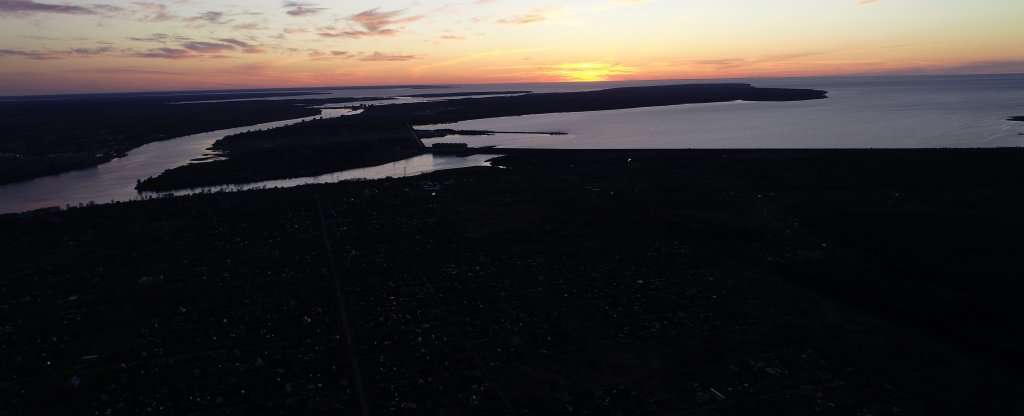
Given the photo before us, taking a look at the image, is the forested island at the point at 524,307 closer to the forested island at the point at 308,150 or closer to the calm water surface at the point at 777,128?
the forested island at the point at 308,150

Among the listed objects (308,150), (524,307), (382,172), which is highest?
(308,150)

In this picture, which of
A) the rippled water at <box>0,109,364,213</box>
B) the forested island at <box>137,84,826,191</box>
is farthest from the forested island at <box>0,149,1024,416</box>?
the forested island at <box>137,84,826,191</box>

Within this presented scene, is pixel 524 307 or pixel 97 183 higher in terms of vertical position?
pixel 97 183

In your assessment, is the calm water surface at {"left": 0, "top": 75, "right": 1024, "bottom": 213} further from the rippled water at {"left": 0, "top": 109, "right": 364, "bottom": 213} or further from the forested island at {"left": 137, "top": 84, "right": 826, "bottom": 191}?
the forested island at {"left": 137, "top": 84, "right": 826, "bottom": 191}

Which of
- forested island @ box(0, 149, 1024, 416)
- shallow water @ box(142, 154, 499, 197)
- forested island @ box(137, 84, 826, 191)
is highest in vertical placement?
forested island @ box(137, 84, 826, 191)

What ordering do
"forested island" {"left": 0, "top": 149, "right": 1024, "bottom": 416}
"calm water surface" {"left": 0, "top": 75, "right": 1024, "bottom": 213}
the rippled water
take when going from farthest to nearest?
"calm water surface" {"left": 0, "top": 75, "right": 1024, "bottom": 213}, the rippled water, "forested island" {"left": 0, "top": 149, "right": 1024, "bottom": 416}

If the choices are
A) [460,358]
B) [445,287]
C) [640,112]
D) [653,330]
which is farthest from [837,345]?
[640,112]

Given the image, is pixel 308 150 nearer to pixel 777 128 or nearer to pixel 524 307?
pixel 524 307

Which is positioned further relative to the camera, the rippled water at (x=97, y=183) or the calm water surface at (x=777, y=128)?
the calm water surface at (x=777, y=128)

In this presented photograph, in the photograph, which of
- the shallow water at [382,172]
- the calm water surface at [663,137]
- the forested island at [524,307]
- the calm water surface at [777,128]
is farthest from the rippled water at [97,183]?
the calm water surface at [777,128]

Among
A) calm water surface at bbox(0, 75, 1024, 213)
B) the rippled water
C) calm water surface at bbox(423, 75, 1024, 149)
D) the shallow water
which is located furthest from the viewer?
calm water surface at bbox(423, 75, 1024, 149)

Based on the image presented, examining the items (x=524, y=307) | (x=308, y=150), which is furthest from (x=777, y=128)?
(x=524, y=307)
